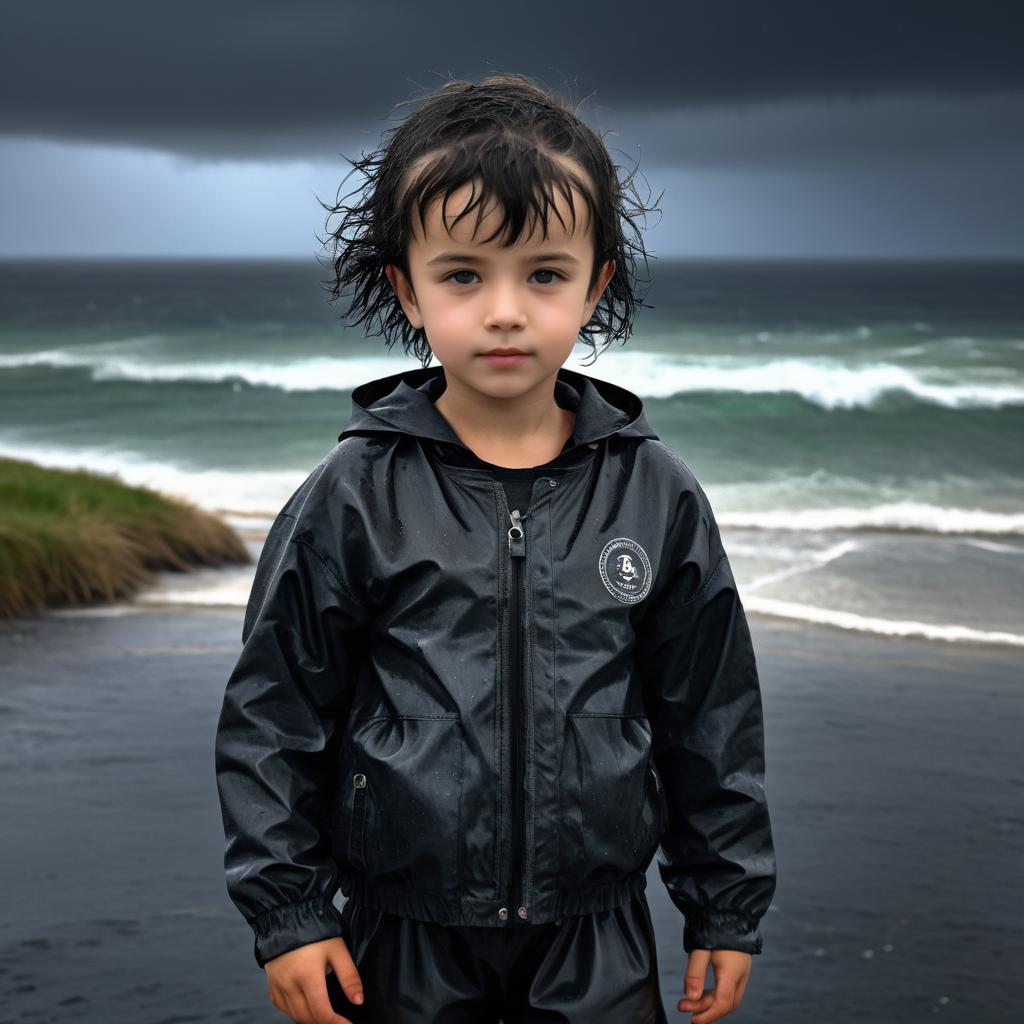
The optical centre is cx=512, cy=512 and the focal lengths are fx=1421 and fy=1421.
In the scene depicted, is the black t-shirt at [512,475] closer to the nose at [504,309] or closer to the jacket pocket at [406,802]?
the nose at [504,309]

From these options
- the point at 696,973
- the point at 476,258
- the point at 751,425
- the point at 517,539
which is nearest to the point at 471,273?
the point at 476,258

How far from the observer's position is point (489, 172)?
1.76 meters

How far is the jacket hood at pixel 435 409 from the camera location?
1.87 metres

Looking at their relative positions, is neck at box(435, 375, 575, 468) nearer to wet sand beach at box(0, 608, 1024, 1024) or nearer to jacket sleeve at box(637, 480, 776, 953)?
jacket sleeve at box(637, 480, 776, 953)

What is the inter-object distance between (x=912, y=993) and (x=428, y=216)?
195 cm

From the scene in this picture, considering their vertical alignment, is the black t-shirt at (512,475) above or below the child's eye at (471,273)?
below

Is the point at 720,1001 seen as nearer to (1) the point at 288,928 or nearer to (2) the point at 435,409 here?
(1) the point at 288,928

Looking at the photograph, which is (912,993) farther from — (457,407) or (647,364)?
(647,364)

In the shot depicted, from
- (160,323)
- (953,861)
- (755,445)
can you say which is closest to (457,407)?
(953,861)

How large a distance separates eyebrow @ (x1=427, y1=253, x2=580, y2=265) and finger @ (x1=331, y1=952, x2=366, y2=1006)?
872mm

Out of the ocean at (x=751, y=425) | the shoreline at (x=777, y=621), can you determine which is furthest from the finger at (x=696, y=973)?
the shoreline at (x=777, y=621)

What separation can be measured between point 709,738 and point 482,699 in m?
0.35

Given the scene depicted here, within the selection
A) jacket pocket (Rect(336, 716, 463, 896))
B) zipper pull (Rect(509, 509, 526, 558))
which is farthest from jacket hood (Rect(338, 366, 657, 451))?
jacket pocket (Rect(336, 716, 463, 896))

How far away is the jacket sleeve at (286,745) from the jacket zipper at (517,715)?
0.66 feet
